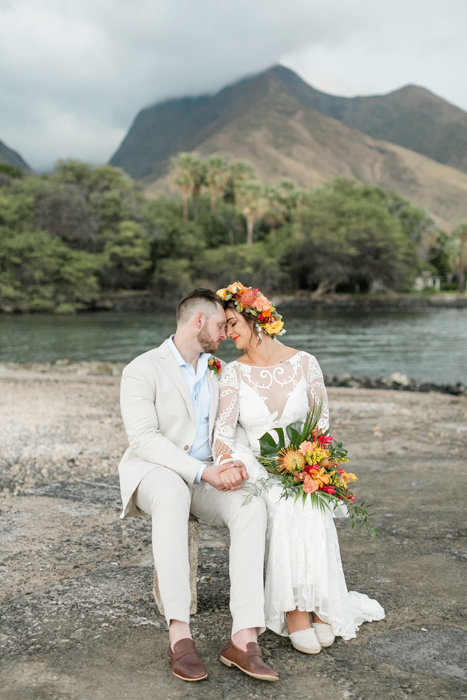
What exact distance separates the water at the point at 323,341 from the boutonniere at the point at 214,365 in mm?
19496

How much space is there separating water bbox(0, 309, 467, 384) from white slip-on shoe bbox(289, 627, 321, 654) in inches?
792

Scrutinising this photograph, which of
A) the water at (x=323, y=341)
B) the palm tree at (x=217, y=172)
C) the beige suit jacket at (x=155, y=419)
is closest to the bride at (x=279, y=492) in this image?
the beige suit jacket at (x=155, y=419)

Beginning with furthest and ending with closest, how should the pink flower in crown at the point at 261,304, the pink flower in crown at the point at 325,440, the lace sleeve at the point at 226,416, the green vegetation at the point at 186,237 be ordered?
the green vegetation at the point at 186,237 → the pink flower in crown at the point at 261,304 → the lace sleeve at the point at 226,416 → the pink flower in crown at the point at 325,440

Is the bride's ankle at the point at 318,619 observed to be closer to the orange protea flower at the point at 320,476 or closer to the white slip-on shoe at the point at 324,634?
the white slip-on shoe at the point at 324,634

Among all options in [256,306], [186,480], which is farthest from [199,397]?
[256,306]

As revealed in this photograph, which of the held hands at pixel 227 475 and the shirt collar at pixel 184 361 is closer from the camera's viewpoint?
the held hands at pixel 227 475

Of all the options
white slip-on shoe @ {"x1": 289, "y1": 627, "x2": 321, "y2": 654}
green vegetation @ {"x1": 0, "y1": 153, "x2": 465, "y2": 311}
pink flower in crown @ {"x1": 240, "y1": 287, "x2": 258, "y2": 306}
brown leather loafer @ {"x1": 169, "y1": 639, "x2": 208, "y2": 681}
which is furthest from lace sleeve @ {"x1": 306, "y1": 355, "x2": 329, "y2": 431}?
green vegetation @ {"x1": 0, "y1": 153, "x2": 465, "y2": 311}

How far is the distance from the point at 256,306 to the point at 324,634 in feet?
6.37

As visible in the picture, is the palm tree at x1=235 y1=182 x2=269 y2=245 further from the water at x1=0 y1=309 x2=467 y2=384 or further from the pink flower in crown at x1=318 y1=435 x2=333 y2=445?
the pink flower in crown at x1=318 y1=435 x2=333 y2=445

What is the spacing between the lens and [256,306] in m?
4.18

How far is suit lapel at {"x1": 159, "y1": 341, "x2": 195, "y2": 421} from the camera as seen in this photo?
13.3ft

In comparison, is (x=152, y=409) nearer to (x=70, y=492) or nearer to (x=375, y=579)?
(x=375, y=579)

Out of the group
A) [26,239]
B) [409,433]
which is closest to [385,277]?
[26,239]

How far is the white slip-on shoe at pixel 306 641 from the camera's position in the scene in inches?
133
